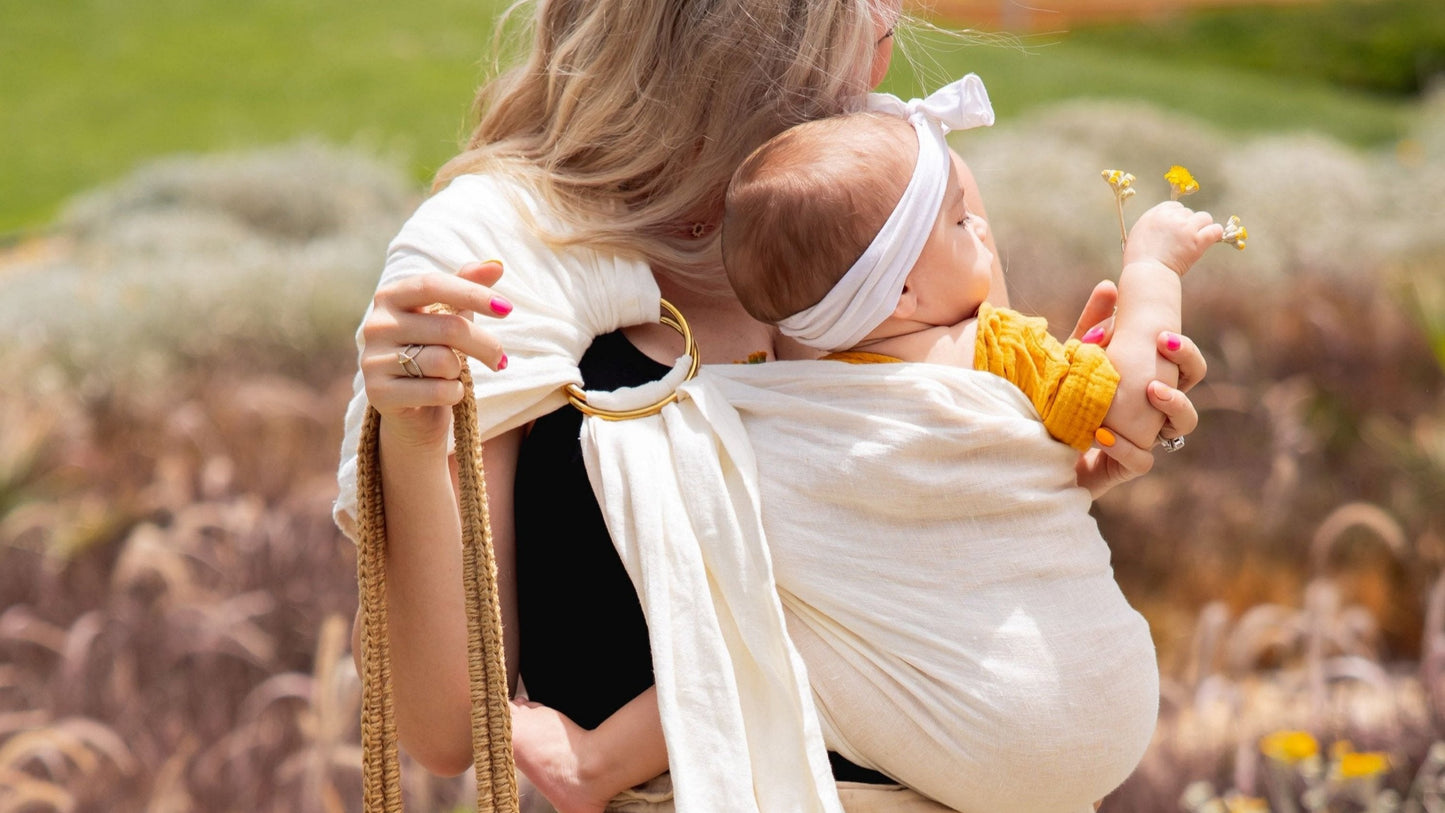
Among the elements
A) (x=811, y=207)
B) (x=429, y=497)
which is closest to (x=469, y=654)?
(x=429, y=497)

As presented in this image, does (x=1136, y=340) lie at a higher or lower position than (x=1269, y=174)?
higher

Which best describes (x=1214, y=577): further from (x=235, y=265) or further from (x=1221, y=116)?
(x=1221, y=116)

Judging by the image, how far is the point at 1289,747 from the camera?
309cm

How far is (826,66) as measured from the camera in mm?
1961

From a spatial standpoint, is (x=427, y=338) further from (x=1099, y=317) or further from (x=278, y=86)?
(x=278, y=86)

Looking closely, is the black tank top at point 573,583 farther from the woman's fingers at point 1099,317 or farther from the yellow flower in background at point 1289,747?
the yellow flower in background at point 1289,747

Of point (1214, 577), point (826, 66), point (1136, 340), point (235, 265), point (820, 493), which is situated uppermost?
point (826, 66)

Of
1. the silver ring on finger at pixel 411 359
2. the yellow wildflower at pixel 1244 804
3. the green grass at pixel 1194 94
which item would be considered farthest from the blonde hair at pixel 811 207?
the green grass at pixel 1194 94

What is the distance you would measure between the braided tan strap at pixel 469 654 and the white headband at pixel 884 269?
1.48ft

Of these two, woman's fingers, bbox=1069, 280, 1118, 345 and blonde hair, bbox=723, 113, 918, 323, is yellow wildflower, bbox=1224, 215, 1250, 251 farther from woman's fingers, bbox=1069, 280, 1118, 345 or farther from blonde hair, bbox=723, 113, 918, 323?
blonde hair, bbox=723, 113, 918, 323

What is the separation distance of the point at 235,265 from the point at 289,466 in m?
2.84

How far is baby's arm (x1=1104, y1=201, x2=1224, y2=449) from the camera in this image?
1.74 meters

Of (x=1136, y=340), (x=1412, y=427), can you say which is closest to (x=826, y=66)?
(x=1136, y=340)

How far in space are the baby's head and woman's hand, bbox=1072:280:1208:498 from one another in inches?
7.9
